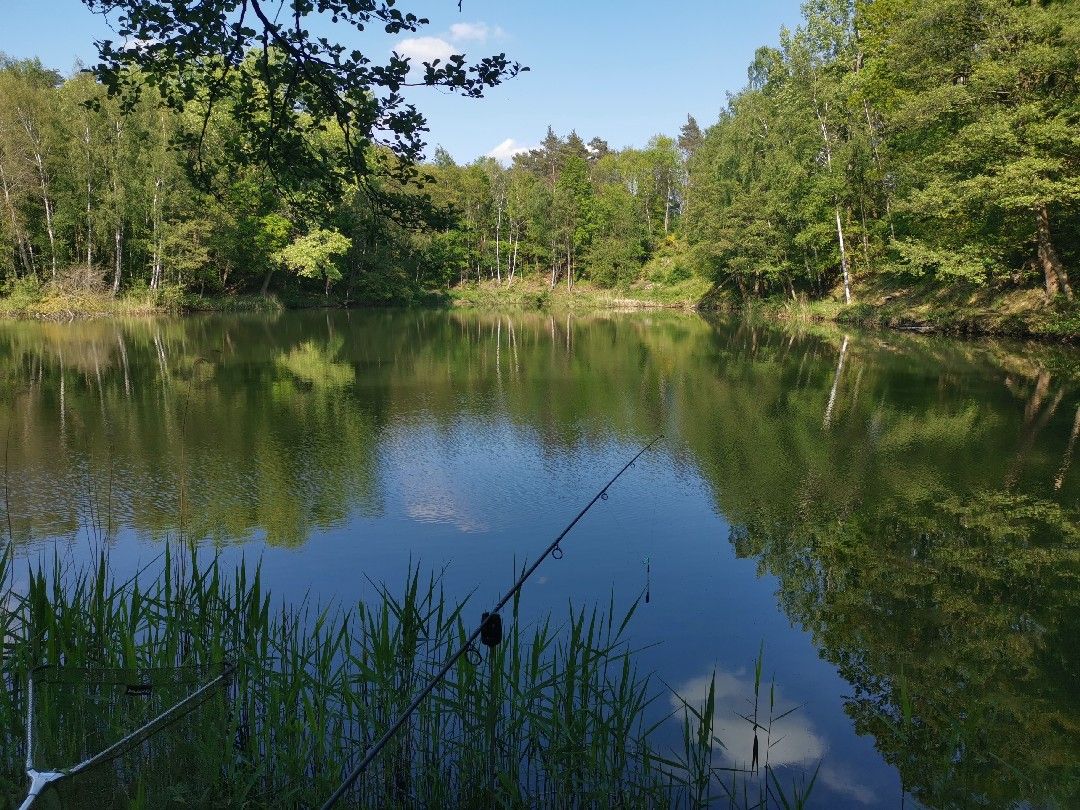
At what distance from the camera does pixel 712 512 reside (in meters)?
9.51

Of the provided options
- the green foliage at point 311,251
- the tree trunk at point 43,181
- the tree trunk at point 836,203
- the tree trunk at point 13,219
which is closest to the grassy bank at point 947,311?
the tree trunk at point 836,203

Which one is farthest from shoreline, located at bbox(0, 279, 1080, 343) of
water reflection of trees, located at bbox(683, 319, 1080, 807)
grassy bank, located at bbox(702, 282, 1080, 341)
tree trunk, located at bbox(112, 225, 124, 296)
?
water reflection of trees, located at bbox(683, 319, 1080, 807)

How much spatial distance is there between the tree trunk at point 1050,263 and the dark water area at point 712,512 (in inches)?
203

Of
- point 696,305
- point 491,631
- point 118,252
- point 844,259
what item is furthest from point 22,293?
point 491,631

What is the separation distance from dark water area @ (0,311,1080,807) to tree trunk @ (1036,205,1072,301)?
5.16m

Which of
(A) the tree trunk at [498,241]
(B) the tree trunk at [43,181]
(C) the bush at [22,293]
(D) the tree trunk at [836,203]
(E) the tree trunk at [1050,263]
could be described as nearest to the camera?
(E) the tree trunk at [1050,263]

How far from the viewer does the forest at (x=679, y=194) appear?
17531 mm

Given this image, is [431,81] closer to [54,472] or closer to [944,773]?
[944,773]

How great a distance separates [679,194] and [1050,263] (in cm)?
4387

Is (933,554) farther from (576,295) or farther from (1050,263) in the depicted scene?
(576,295)

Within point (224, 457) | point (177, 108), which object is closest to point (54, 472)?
point (224, 457)

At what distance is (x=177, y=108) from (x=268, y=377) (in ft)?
52.3

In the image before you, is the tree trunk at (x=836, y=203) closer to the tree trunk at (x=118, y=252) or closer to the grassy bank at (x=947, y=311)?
the grassy bank at (x=947, y=311)

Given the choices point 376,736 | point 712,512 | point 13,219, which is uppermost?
point 13,219
